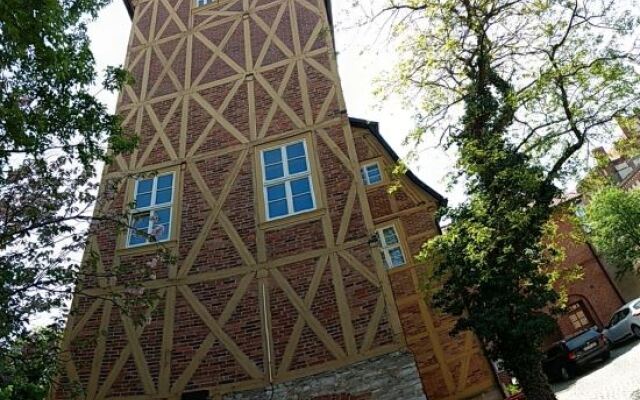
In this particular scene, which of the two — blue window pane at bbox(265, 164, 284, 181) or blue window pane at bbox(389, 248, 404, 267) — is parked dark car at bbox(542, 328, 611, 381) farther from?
blue window pane at bbox(265, 164, 284, 181)

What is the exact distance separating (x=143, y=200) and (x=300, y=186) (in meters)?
3.49

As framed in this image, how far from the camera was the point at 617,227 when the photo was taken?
21.2 meters

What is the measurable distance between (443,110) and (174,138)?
21.4 ft

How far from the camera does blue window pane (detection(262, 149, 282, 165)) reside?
29.3 feet

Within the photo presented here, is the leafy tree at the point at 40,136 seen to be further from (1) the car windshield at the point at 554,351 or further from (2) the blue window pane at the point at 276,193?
(1) the car windshield at the point at 554,351

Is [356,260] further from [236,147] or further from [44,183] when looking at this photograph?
[44,183]

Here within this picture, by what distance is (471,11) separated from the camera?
9297 millimetres

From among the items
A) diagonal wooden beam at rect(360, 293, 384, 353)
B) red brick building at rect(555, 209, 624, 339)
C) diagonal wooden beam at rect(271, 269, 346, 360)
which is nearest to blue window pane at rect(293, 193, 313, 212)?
diagonal wooden beam at rect(271, 269, 346, 360)

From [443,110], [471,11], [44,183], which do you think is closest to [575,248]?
[443,110]

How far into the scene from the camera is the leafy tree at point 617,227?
66.7 ft

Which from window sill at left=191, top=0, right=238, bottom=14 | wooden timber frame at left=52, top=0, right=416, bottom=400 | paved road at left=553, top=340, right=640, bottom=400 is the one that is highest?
window sill at left=191, top=0, right=238, bottom=14

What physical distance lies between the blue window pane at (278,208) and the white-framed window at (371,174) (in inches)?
222

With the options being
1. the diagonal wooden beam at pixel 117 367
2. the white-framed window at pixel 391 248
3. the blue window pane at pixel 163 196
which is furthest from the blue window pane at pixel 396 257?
the diagonal wooden beam at pixel 117 367

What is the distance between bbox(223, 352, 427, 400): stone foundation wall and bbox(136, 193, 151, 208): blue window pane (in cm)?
441
